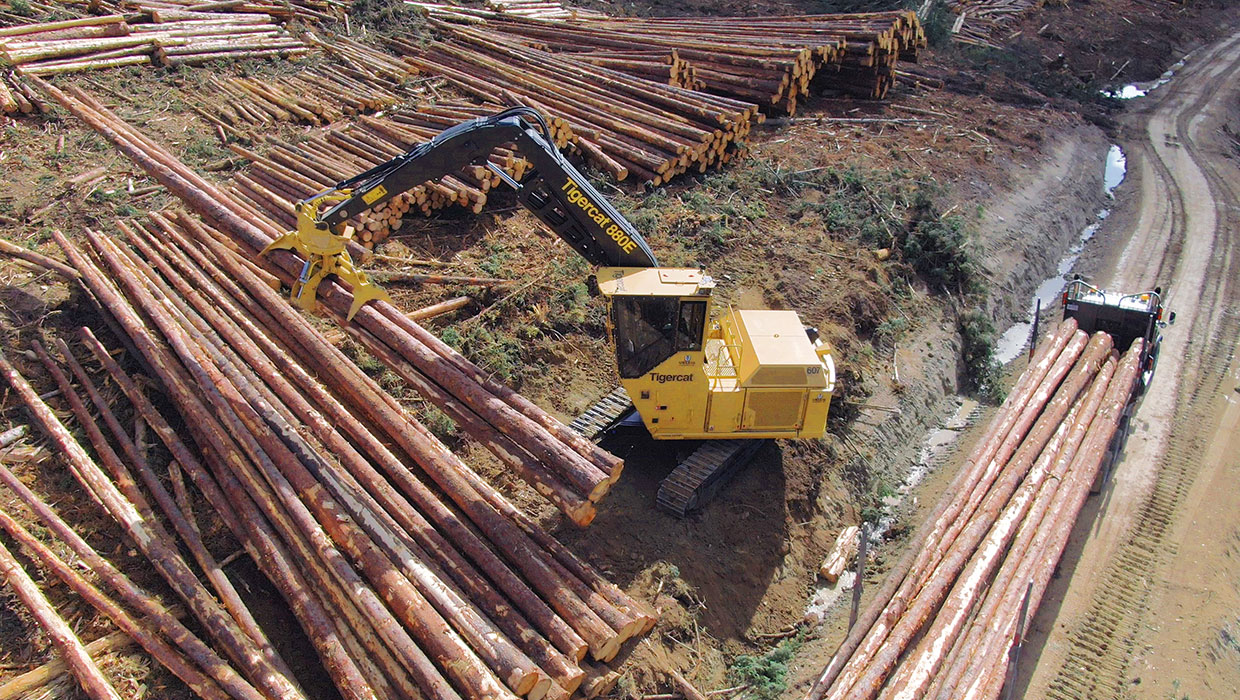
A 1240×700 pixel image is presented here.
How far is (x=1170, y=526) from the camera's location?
41.6 ft

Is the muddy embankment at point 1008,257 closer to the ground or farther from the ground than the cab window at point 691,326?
closer to the ground

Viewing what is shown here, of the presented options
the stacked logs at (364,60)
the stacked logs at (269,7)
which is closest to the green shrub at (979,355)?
the stacked logs at (364,60)

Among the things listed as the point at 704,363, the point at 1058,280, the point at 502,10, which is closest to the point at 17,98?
the point at 502,10

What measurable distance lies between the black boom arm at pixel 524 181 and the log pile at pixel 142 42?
1289cm

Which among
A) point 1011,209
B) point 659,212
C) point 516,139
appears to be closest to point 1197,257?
point 1011,209

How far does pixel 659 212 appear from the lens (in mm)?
17766

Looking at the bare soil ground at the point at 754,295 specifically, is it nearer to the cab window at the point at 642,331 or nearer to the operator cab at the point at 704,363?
the operator cab at the point at 704,363

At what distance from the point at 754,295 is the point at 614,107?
274 inches

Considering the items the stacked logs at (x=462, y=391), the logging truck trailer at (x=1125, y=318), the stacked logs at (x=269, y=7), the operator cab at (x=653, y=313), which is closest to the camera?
the stacked logs at (x=462, y=391)

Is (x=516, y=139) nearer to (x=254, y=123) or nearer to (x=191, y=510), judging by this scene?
(x=191, y=510)

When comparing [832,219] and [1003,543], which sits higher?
[832,219]

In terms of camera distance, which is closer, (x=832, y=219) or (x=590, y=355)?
(x=590, y=355)

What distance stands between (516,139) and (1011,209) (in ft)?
52.7

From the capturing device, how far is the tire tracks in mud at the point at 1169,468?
34.3 ft
